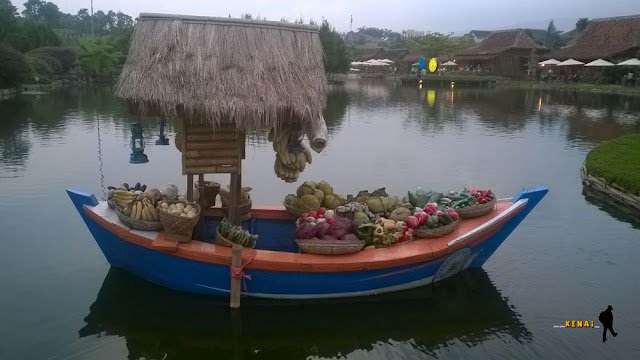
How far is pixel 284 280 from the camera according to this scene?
6.34m

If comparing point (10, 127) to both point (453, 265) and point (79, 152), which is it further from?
point (453, 265)

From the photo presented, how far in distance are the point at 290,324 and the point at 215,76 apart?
2905 millimetres

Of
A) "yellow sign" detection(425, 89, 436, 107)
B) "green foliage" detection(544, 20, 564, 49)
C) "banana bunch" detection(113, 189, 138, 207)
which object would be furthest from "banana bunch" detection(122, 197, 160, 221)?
"green foliage" detection(544, 20, 564, 49)

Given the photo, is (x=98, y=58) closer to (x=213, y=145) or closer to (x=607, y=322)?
(x=213, y=145)

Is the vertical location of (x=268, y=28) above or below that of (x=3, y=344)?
above

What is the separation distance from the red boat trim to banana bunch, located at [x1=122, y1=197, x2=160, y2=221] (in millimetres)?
205

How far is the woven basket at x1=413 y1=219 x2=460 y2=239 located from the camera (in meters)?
6.73

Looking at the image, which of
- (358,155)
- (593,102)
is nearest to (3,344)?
(358,155)

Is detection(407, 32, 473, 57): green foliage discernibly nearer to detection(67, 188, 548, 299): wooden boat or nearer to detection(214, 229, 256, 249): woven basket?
detection(67, 188, 548, 299): wooden boat

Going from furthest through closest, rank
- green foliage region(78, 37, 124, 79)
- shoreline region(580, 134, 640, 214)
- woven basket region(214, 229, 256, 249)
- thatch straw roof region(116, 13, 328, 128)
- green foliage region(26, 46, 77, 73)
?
green foliage region(78, 37, 124, 79) < green foliage region(26, 46, 77, 73) < shoreline region(580, 134, 640, 214) < woven basket region(214, 229, 256, 249) < thatch straw roof region(116, 13, 328, 128)

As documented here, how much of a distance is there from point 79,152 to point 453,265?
39.7ft

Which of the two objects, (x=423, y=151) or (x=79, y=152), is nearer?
(x=79, y=152)

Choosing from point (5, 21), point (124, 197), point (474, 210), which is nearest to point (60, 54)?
point (5, 21)

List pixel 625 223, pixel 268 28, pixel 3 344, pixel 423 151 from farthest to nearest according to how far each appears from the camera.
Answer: pixel 423 151 → pixel 625 223 → pixel 268 28 → pixel 3 344
